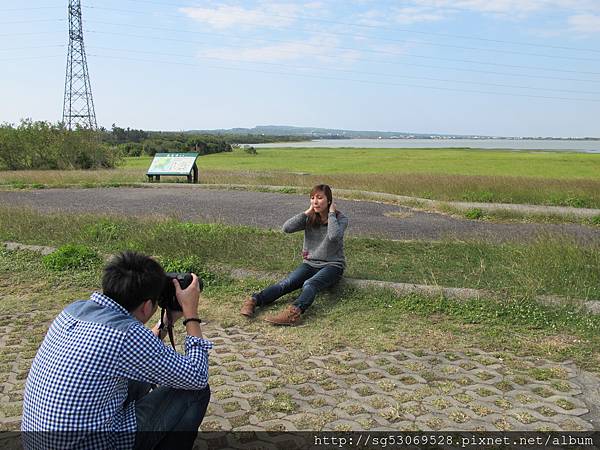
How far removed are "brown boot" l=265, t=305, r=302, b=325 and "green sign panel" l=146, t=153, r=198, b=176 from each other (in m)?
16.4

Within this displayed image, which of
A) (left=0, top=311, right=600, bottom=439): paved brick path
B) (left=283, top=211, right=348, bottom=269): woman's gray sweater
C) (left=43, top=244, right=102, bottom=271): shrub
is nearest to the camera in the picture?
(left=0, top=311, right=600, bottom=439): paved brick path

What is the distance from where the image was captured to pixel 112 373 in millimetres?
2273

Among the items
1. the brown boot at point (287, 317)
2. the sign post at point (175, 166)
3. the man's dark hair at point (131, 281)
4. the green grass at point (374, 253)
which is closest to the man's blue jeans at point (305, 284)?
the brown boot at point (287, 317)

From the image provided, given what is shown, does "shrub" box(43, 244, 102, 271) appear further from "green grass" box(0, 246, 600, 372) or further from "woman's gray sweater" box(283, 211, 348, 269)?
"woman's gray sweater" box(283, 211, 348, 269)

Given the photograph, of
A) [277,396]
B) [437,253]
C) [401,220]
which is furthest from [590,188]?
[277,396]

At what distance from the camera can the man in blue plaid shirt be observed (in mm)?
2236

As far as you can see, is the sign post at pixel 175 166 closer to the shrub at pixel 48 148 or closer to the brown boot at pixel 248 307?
the shrub at pixel 48 148

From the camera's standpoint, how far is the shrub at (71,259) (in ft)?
23.6

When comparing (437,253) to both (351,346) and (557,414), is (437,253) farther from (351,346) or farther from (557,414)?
(557,414)

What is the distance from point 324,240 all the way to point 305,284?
594mm

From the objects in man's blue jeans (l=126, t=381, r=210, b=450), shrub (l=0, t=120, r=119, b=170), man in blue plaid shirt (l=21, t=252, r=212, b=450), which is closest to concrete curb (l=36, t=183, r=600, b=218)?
man's blue jeans (l=126, t=381, r=210, b=450)

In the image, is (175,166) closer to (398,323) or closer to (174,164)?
(174,164)

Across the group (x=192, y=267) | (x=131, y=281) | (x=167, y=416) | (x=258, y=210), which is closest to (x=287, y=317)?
(x=192, y=267)

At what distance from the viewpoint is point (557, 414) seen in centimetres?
345
